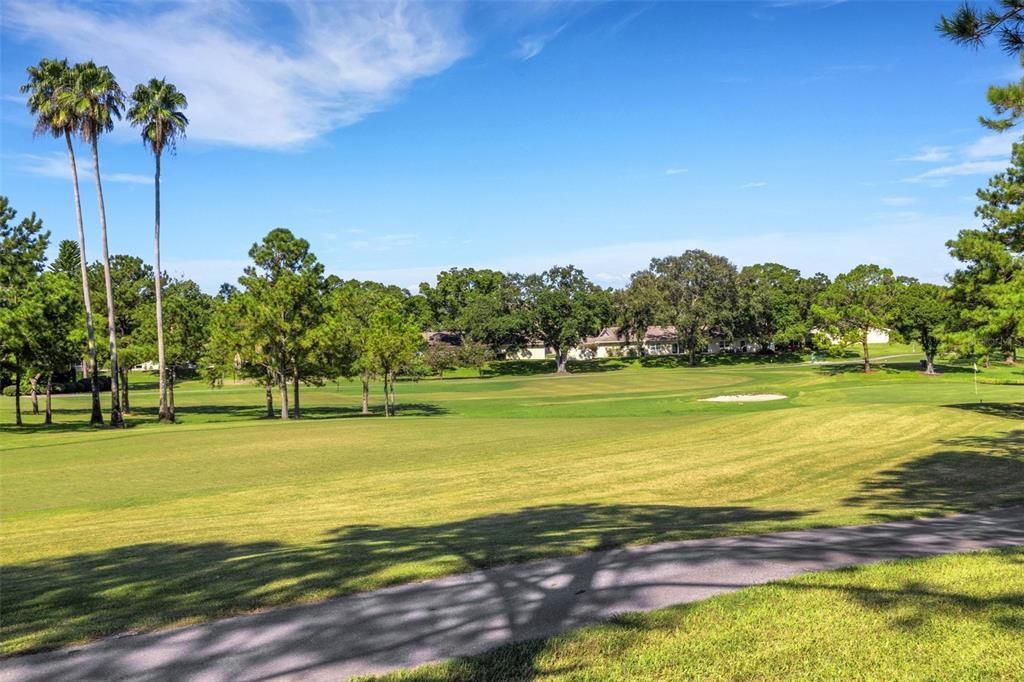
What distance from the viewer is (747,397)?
54.6 meters

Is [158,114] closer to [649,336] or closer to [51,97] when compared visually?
[51,97]

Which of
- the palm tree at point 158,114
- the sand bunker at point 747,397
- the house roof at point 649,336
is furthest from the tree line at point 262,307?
the house roof at point 649,336

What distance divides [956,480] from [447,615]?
668 inches

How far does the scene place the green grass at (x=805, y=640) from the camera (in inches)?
204

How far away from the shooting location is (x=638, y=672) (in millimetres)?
5188

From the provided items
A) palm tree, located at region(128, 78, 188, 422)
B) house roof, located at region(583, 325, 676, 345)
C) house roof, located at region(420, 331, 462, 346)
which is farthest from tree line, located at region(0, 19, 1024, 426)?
house roof, located at region(583, 325, 676, 345)

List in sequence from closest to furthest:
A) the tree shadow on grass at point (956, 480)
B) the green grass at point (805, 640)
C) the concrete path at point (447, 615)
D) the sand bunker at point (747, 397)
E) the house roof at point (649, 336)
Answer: the green grass at point (805, 640) < the concrete path at point (447, 615) < the tree shadow on grass at point (956, 480) < the sand bunker at point (747, 397) < the house roof at point (649, 336)

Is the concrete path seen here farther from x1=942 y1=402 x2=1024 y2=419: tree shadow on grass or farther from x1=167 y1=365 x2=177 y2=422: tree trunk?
x1=167 y1=365 x2=177 y2=422: tree trunk

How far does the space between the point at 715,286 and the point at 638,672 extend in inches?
4677

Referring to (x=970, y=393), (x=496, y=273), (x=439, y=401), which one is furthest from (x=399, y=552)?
(x=496, y=273)

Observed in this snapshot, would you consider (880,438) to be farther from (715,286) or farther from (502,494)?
(715,286)

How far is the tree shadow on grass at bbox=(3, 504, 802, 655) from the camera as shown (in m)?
7.00

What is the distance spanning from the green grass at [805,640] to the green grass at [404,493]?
2639 mm

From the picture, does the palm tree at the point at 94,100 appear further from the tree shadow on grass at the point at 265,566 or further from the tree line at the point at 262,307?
the tree shadow on grass at the point at 265,566
